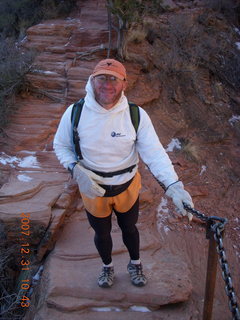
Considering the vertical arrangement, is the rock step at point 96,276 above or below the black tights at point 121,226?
below

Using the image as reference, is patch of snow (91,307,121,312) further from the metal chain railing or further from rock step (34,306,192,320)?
the metal chain railing

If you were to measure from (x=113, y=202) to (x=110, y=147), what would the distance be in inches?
17.7

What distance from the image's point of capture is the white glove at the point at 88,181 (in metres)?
2.20

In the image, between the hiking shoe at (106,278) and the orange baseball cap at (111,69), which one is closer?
the orange baseball cap at (111,69)

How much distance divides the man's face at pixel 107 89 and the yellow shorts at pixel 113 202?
641mm

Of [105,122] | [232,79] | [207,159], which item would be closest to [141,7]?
[232,79]

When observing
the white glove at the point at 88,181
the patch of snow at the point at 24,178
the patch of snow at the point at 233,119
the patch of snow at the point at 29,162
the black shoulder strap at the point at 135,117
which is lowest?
the patch of snow at the point at 233,119

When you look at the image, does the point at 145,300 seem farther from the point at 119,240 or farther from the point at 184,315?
the point at 119,240

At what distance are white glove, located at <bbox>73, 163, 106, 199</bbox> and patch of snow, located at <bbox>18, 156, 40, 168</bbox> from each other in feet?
7.12

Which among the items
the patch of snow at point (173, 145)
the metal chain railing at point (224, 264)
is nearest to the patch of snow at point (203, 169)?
the patch of snow at point (173, 145)

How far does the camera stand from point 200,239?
4215mm

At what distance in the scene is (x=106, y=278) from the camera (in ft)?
9.21

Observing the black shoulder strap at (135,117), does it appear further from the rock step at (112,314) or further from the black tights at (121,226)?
the rock step at (112,314)

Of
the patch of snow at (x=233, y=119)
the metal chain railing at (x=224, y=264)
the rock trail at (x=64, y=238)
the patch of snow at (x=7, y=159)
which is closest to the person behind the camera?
the metal chain railing at (x=224, y=264)
